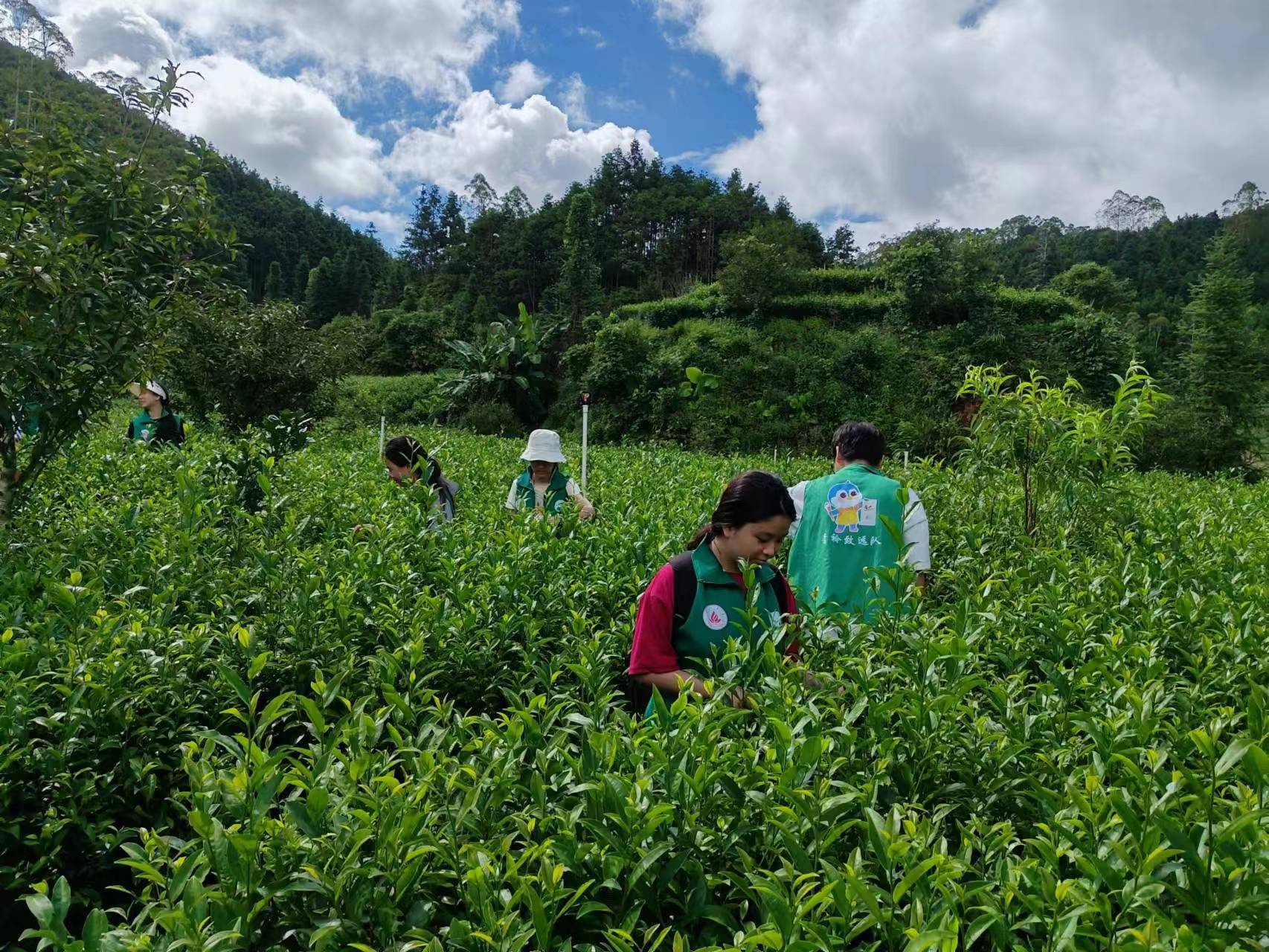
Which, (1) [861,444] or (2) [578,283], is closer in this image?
(1) [861,444]

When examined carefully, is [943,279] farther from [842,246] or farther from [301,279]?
[301,279]

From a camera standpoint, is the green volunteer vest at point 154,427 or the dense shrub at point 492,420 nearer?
the green volunteer vest at point 154,427

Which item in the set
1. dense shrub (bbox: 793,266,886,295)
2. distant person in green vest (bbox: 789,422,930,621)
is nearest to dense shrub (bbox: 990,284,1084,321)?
dense shrub (bbox: 793,266,886,295)

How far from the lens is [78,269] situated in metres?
3.49

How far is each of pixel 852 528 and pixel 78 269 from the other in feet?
12.9

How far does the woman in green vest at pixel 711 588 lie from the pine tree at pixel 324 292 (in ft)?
220

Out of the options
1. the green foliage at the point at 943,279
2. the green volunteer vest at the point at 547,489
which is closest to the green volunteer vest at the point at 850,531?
the green volunteer vest at the point at 547,489

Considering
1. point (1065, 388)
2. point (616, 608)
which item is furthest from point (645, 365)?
point (616, 608)

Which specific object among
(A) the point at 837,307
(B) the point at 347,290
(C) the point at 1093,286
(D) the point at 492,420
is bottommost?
(D) the point at 492,420

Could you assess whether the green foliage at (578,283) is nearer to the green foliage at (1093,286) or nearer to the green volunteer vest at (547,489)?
the green foliage at (1093,286)

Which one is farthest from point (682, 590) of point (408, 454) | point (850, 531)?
point (408, 454)

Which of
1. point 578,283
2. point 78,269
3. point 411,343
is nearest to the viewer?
point 78,269

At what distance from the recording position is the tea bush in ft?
4.12

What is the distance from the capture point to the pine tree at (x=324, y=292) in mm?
64000
